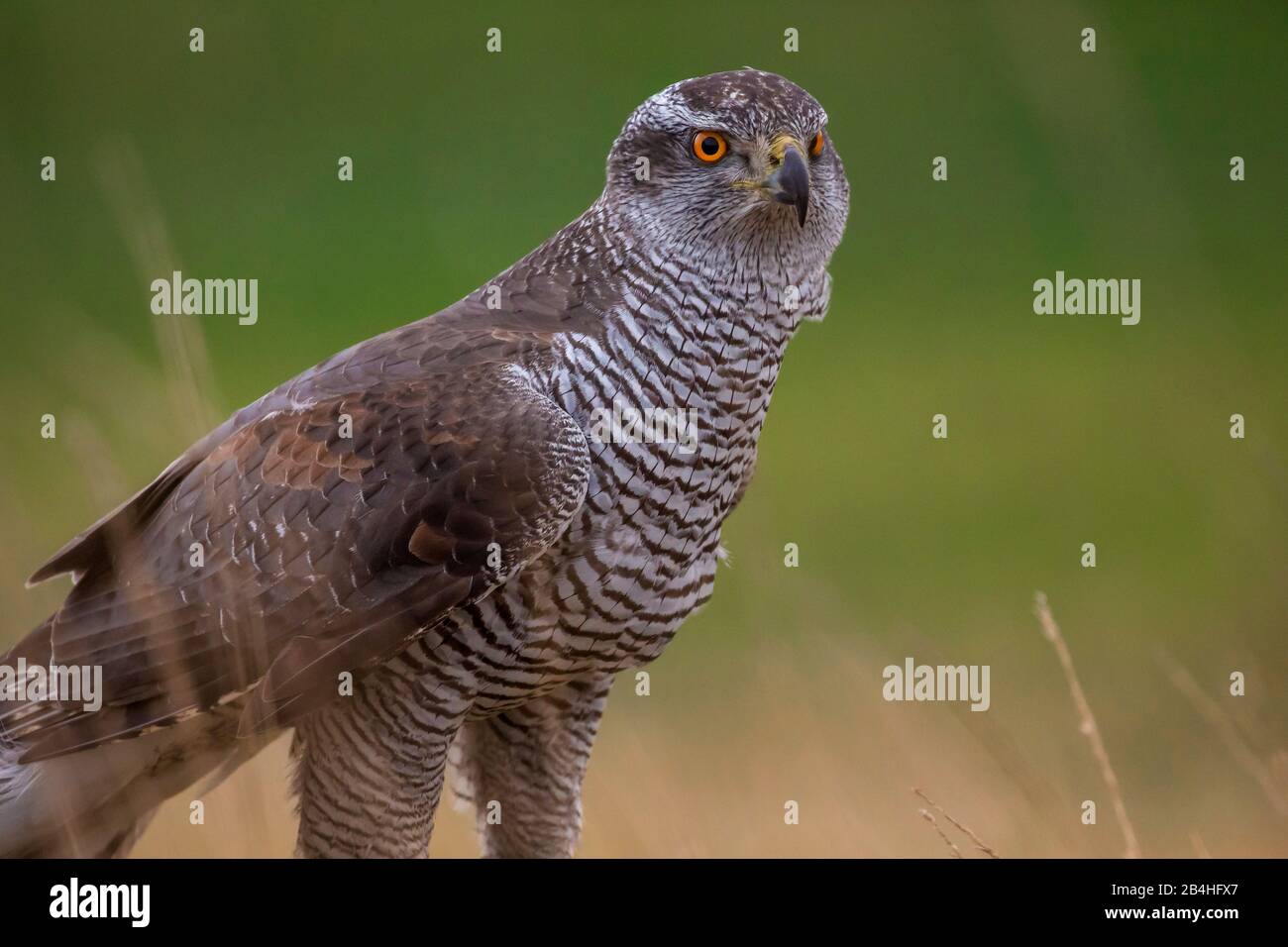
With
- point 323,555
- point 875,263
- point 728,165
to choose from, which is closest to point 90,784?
point 323,555

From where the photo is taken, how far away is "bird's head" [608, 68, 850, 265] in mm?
3541

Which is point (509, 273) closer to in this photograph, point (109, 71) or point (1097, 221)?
point (1097, 221)

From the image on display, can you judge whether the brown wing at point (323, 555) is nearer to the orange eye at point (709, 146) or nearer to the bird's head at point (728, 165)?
the bird's head at point (728, 165)

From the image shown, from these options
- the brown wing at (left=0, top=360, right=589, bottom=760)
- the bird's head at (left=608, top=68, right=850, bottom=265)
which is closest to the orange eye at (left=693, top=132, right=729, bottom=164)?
the bird's head at (left=608, top=68, right=850, bottom=265)

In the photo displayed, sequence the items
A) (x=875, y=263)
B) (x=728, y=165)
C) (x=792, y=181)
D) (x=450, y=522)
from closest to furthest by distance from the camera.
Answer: (x=450, y=522), (x=792, y=181), (x=728, y=165), (x=875, y=263)

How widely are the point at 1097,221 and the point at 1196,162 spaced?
1.81 meters

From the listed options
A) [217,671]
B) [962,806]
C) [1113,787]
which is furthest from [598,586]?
[962,806]

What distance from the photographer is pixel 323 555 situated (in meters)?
3.44

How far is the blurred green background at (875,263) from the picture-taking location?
7.17m

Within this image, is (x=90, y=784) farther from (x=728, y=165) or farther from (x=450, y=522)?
(x=728, y=165)

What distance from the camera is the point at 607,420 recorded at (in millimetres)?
3451

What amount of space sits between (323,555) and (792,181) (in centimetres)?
128

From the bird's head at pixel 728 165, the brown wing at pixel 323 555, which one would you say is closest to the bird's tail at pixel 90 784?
the brown wing at pixel 323 555

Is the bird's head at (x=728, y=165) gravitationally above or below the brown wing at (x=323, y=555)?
above
